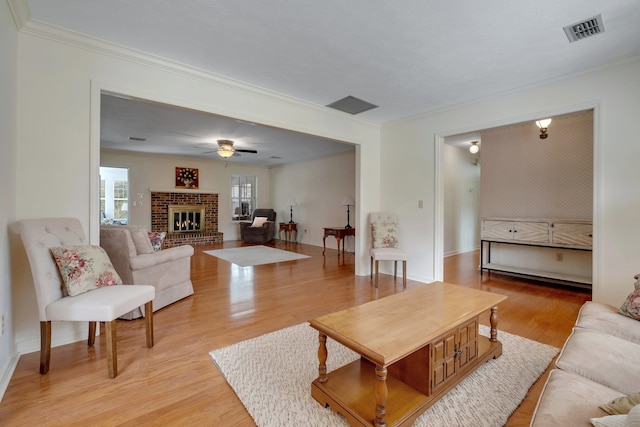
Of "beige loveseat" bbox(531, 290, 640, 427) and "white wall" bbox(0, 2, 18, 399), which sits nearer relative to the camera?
"beige loveseat" bbox(531, 290, 640, 427)

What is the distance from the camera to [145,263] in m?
2.97

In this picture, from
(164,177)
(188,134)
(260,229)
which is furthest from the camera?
(260,229)

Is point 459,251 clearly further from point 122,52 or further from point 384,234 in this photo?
point 122,52

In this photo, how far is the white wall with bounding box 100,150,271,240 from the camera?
293 inches

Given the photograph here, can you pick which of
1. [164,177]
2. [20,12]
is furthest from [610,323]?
[164,177]

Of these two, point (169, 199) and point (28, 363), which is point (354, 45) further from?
point (169, 199)

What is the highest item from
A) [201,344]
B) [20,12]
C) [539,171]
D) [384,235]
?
[20,12]

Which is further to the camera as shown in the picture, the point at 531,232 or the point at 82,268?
the point at 531,232

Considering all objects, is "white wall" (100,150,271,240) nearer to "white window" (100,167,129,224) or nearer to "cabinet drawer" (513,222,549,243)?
"white window" (100,167,129,224)

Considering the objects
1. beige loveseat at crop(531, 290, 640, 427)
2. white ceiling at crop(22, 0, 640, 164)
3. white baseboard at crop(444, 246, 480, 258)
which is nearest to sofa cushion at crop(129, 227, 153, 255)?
white ceiling at crop(22, 0, 640, 164)

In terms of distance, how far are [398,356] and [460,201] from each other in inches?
259

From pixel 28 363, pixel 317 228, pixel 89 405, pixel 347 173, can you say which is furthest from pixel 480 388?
pixel 317 228

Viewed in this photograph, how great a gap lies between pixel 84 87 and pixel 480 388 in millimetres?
3721

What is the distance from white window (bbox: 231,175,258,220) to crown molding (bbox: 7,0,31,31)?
7026 millimetres
